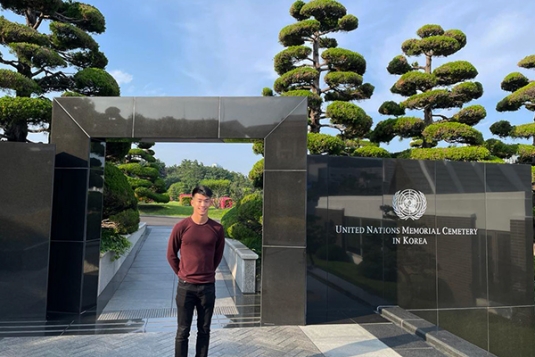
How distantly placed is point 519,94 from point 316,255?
420 inches

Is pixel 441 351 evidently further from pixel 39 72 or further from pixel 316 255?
pixel 39 72

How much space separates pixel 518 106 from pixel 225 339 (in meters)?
13.4

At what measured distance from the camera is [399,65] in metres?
12.4

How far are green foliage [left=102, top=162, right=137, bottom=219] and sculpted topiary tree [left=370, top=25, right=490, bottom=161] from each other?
7765 millimetres

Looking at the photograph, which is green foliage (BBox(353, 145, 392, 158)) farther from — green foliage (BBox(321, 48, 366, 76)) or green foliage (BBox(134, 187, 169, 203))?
green foliage (BBox(134, 187, 169, 203))

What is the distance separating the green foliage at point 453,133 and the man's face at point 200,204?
9255 mm

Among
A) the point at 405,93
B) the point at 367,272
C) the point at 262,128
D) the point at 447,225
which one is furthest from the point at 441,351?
the point at 405,93

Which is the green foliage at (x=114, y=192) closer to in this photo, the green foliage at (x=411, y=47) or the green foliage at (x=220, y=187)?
the green foliage at (x=411, y=47)

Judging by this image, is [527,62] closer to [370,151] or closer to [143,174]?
[370,151]

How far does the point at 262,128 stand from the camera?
5363 millimetres

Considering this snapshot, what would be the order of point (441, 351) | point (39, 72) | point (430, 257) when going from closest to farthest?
point (441, 351)
point (430, 257)
point (39, 72)

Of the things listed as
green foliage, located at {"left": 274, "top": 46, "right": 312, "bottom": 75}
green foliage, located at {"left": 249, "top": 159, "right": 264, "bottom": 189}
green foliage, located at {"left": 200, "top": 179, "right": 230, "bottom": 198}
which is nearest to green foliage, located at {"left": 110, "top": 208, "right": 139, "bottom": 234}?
green foliage, located at {"left": 249, "top": 159, "right": 264, "bottom": 189}

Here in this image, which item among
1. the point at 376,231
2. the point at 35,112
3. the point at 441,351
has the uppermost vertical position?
the point at 35,112

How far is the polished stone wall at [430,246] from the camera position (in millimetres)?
6195
